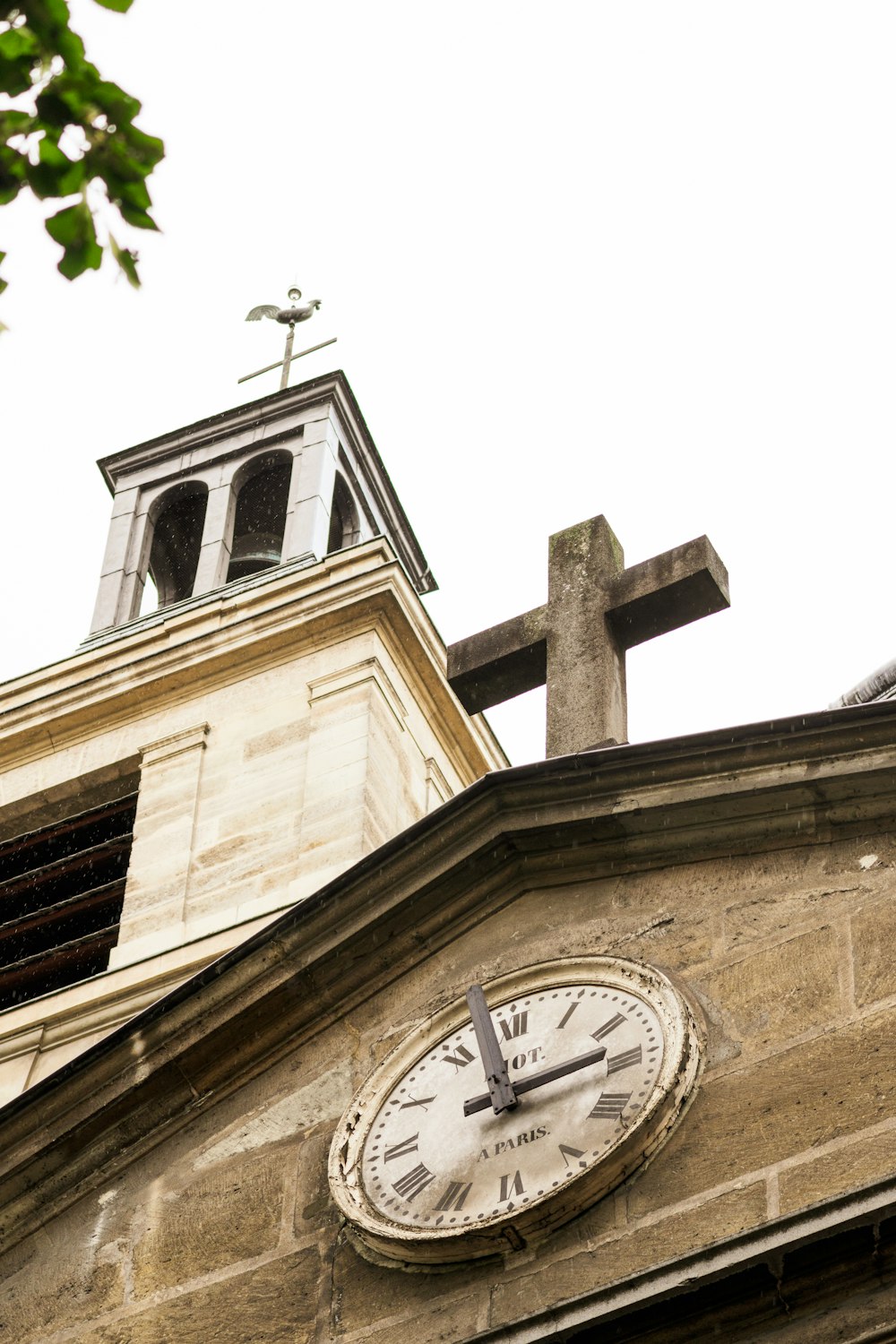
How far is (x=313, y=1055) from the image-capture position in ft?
30.6

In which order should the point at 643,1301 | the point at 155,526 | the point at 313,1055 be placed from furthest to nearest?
the point at 155,526
the point at 313,1055
the point at 643,1301

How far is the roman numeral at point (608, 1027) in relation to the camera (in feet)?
28.0

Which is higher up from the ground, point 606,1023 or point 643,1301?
point 606,1023

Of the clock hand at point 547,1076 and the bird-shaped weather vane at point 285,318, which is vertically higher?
the bird-shaped weather vane at point 285,318

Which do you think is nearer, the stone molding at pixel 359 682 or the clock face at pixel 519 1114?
the clock face at pixel 519 1114

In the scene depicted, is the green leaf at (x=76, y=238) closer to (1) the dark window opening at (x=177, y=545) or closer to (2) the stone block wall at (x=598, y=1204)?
(2) the stone block wall at (x=598, y=1204)

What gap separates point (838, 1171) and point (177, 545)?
50.4ft

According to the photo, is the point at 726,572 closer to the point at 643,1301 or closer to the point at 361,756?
the point at 643,1301

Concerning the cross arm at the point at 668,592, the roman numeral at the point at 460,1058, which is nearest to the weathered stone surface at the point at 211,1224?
the roman numeral at the point at 460,1058

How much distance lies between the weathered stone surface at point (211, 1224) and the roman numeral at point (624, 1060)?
125 centimetres

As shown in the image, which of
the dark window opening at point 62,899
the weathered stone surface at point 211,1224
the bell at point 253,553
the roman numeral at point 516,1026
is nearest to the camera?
the weathered stone surface at point 211,1224

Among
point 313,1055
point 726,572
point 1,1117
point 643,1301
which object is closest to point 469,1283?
point 643,1301

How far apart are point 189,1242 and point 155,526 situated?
13.8 m

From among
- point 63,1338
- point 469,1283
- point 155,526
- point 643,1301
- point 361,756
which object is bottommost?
point 643,1301
